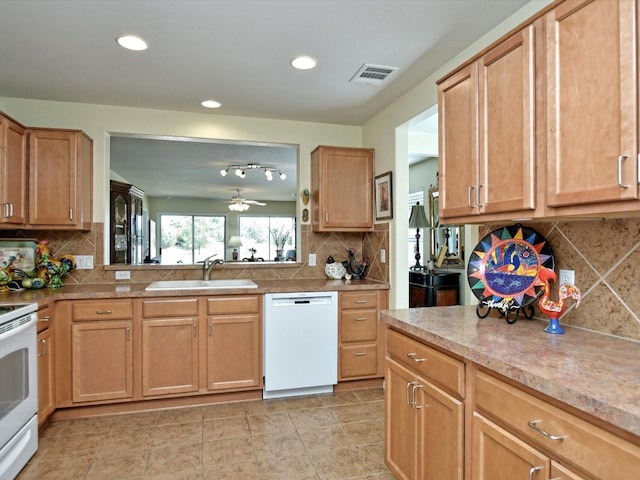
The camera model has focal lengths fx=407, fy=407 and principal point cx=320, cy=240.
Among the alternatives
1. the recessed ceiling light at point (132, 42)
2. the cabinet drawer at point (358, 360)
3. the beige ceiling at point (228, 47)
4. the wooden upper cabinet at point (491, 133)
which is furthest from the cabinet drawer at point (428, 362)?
the recessed ceiling light at point (132, 42)

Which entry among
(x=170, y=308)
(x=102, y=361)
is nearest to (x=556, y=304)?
(x=170, y=308)

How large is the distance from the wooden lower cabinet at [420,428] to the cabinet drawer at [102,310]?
1958 millimetres

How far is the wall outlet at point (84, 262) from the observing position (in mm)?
3398

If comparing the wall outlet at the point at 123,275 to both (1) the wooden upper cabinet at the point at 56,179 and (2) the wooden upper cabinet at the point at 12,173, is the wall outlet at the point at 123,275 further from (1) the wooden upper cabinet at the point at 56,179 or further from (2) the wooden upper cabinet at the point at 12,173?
(2) the wooden upper cabinet at the point at 12,173

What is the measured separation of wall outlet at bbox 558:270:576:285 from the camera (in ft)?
5.84

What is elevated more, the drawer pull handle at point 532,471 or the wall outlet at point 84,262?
the wall outlet at point 84,262

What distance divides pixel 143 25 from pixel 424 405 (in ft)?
7.78

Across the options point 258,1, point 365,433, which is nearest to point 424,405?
point 365,433

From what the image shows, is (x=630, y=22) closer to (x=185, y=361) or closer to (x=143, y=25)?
(x=143, y=25)

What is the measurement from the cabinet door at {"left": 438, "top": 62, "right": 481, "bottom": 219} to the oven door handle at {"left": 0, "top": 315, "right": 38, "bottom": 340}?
227 centimetres

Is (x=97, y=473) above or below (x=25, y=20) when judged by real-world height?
below

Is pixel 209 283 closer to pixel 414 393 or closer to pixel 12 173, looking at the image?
pixel 12 173

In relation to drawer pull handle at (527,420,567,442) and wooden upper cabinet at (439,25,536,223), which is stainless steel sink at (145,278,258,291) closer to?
wooden upper cabinet at (439,25,536,223)

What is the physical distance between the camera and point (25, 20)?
7.02ft
